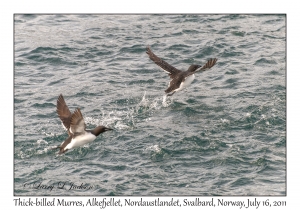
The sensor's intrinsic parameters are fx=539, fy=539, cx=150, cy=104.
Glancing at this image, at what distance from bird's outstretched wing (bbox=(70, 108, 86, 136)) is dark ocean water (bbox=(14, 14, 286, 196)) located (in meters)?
1.04

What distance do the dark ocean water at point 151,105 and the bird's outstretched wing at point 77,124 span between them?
1042 millimetres

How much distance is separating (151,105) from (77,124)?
4357 mm

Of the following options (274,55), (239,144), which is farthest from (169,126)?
(274,55)

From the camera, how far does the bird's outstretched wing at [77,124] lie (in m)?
12.7

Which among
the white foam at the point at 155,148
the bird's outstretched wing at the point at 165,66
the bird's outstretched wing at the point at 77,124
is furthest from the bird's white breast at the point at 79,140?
the bird's outstretched wing at the point at 165,66

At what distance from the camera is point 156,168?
1373 centimetres

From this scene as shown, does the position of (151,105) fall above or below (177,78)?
below

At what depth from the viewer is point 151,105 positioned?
17.0 metres

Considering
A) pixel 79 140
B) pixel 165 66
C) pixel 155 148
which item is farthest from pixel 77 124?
pixel 165 66

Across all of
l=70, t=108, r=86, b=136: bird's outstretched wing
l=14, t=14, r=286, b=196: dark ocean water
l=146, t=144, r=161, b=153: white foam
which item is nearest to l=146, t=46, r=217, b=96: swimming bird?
l=14, t=14, r=286, b=196: dark ocean water

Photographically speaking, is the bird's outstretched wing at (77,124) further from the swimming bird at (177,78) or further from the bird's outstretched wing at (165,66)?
the bird's outstretched wing at (165,66)

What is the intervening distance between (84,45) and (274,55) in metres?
7.41

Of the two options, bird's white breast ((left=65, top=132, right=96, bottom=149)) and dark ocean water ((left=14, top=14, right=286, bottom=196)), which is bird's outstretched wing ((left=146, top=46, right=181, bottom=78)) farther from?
bird's white breast ((left=65, top=132, right=96, bottom=149))

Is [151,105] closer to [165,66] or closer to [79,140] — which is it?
[165,66]
